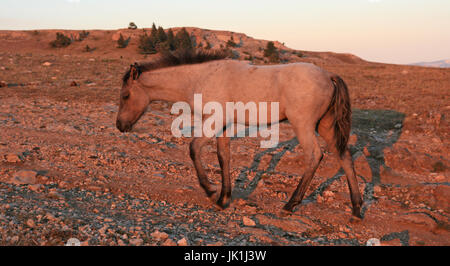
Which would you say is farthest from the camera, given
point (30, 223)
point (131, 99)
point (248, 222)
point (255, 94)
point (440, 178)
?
point (440, 178)

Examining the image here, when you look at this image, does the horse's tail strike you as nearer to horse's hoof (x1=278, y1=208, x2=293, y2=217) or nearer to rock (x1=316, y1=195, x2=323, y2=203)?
rock (x1=316, y1=195, x2=323, y2=203)

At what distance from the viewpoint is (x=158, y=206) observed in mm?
4473

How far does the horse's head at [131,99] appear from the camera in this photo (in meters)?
5.32

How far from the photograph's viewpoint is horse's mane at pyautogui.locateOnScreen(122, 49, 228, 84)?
16.9 feet

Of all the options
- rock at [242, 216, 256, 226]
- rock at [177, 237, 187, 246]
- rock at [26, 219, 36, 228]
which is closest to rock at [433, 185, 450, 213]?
rock at [242, 216, 256, 226]

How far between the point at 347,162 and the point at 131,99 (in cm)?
357

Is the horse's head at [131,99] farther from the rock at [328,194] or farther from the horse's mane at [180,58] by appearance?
the rock at [328,194]

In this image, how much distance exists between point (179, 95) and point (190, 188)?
60.2 inches

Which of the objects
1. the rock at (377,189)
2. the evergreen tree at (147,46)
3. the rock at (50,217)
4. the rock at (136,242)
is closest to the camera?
the rock at (136,242)

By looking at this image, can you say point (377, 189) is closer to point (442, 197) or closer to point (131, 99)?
point (442, 197)

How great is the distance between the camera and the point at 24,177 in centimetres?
494

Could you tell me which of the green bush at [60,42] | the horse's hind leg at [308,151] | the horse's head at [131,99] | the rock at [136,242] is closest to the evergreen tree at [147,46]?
the green bush at [60,42]

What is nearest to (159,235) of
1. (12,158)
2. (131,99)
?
(131,99)

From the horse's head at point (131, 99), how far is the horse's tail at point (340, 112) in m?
2.98
